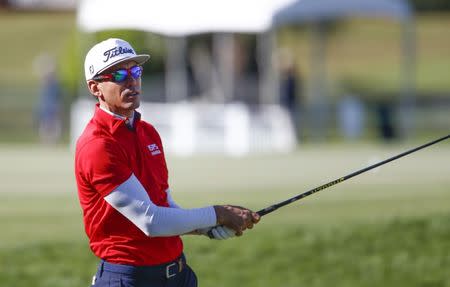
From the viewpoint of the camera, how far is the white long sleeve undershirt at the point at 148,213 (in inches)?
228

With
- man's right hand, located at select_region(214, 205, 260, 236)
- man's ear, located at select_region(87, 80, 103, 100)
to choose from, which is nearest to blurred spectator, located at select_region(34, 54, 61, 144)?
man's ear, located at select_region(87, 80, 103, 100)

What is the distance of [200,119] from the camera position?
28.4 m

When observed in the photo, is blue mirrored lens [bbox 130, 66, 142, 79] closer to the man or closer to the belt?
the man

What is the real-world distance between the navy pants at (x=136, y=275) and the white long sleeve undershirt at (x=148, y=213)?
0.26 m

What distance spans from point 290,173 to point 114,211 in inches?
591

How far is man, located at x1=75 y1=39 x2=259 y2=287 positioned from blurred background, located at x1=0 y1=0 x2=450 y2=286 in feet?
19.3

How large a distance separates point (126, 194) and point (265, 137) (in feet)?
72.6

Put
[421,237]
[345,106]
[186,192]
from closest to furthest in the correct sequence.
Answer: [421,237] < [186,192] < [345,106]

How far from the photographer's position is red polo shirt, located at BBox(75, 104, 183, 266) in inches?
228

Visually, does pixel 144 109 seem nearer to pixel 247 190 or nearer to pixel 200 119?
pixel 200 119

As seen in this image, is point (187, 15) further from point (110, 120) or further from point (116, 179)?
point (116, 179)

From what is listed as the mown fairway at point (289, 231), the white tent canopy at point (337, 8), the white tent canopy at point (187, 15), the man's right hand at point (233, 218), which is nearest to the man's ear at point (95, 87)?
the man's right hand at point (233, 218)

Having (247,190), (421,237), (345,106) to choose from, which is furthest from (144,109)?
(421,237)

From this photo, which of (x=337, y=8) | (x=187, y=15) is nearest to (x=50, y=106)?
(x=187, y=15)
